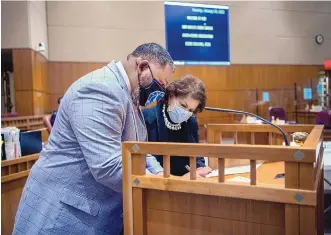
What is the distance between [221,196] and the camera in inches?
35.2

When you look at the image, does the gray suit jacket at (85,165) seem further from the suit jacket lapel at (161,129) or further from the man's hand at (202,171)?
the suit jacket lapel at (161,129)

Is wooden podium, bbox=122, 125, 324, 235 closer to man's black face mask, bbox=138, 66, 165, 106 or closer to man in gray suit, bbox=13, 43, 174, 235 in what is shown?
man in gray suit, bbox=13, 43, 174, 235

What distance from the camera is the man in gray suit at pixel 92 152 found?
1002 mm

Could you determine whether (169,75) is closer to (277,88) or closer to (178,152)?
(178,152)

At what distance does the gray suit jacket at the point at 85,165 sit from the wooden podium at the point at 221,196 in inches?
3.2

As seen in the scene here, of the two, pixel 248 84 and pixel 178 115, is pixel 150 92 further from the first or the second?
pixel 248 84

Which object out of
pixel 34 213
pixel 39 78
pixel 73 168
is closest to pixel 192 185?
pixel 73 168

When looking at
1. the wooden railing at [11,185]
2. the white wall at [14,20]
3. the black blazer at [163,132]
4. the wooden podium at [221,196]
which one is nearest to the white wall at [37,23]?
the white wall at [14,20]

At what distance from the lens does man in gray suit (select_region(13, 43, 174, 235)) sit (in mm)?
1002

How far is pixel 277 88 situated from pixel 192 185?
928cm

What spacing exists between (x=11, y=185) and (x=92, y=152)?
1580 mm

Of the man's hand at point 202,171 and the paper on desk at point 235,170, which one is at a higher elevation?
the man's hand at point 202,171

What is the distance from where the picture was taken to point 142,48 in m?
1.16

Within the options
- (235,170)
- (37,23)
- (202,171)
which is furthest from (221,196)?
(37,23)
